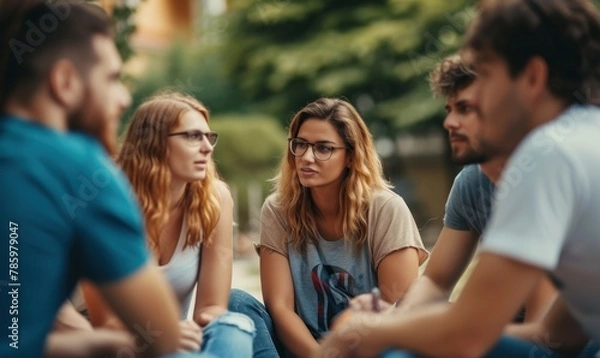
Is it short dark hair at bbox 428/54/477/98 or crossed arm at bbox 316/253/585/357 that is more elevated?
short dark hair at bbox 428/54/477/98

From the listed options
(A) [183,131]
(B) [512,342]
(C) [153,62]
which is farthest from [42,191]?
(C) [153,62]

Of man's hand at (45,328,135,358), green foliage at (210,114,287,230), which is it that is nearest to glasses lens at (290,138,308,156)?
man's hand at (45,328,135,358)

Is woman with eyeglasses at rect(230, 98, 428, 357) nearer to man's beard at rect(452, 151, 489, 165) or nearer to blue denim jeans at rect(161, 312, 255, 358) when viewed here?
blue denim jeans at rect(161, 312, 255, 358)

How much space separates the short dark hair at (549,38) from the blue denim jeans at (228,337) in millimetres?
1037

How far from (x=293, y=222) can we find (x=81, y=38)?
5.32ft

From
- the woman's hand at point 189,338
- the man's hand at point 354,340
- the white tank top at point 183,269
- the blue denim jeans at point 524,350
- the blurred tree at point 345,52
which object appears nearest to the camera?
the man's hand at point 354,340

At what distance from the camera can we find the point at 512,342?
6.71 ft

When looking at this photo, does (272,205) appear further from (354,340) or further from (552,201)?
(552,201)

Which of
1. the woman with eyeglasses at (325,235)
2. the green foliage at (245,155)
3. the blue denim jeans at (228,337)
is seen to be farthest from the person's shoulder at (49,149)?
the green foliage at (245,155)

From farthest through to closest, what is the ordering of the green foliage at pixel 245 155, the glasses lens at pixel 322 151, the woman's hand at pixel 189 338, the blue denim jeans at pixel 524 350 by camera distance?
the green foliage at pixel 245 155 < the glasses lens at pixel 322 151 < the woman's hand at pixel 189 338 < the blue denim jeans at pixel 524 350

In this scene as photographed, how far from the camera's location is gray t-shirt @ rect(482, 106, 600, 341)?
1.56 m

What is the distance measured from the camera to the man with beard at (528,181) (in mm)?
1568

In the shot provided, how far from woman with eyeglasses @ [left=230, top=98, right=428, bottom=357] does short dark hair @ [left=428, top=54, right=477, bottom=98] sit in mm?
494

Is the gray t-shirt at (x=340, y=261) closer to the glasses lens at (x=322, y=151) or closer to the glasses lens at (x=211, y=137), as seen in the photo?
the glasses lens at (x=322, y=151)
